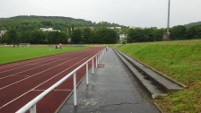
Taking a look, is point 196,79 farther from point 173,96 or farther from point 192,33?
point 192,33

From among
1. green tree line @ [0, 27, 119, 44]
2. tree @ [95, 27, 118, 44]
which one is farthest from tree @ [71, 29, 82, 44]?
tree @ [95, 27, 118, 44]

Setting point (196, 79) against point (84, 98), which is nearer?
point (84, 98)

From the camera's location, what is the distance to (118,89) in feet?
28.5

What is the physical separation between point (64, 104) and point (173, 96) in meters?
3.15

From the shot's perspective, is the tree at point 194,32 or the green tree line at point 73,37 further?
the green tree line at point 73,37

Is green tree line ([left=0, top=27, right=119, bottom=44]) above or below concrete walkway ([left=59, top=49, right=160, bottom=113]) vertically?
above

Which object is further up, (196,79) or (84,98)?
(196,79)

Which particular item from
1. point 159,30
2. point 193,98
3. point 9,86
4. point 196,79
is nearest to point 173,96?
point 193,98

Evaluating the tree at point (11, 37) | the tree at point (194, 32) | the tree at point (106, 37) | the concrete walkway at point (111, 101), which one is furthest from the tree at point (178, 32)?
the concrete walkway at point (111, 101)

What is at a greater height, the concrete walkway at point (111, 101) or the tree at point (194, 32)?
the tree at point (194, 32)

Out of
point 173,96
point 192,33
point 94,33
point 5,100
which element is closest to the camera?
point 173,96

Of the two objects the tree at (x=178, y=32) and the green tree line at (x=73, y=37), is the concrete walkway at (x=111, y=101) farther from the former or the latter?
the green tree line at (x=73, y=37)

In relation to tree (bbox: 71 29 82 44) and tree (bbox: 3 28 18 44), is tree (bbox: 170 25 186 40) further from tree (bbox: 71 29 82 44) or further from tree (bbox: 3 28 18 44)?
tree (bbox: 3 28 18 44)

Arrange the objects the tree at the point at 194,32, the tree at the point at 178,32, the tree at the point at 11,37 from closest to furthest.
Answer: the tree at the point at 194,32, the tree at the point at 178,32, the tree at the point at 11,37
